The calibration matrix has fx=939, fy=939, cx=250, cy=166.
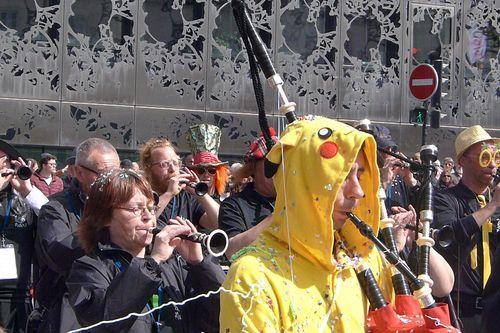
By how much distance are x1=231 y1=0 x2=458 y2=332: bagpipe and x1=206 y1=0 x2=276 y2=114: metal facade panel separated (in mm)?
11502

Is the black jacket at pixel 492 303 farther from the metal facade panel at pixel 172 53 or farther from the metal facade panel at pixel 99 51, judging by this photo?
the metal facade panel at pixel 172 53

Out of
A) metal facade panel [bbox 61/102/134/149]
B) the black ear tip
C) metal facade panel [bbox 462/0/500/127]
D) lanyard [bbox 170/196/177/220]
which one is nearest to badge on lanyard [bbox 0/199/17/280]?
lanyard [bbox 170/196/177/220]

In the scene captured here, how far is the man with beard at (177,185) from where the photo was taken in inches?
239

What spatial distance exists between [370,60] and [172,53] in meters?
3.57

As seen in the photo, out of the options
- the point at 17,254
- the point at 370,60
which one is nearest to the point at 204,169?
the point at 17,254

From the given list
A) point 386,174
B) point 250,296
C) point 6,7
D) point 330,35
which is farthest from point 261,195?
point 330,35

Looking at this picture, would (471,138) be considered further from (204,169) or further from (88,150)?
(88,150)

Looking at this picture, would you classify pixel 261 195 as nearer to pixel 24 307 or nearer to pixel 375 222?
pixel 375 222

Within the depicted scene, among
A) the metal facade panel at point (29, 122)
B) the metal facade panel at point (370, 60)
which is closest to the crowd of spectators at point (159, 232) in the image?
the metal facade panel at point (29, 122)

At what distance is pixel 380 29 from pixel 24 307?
10.9 m

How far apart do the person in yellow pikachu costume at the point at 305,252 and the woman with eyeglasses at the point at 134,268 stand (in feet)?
3.04

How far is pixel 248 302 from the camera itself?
9.52 ft

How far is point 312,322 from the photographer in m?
3.01

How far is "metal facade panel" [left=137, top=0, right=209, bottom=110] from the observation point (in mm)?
14797
